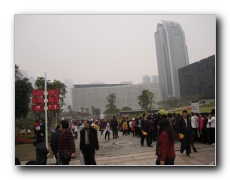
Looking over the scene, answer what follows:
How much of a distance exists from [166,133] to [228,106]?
219cm

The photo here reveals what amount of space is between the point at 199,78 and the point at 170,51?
1.00 meters

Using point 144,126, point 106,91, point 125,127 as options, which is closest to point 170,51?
point 144,126

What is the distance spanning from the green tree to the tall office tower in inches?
129

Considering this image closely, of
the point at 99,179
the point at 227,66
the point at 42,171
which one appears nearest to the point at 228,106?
the point at 227,66

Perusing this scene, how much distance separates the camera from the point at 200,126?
7020 mm

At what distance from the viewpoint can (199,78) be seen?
5629 mm

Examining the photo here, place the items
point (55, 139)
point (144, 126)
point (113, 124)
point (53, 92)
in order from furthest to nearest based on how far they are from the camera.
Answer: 1. point (113, 124)
2. point (144, 126)
3. point (53, 92)
4. point (55, 139)

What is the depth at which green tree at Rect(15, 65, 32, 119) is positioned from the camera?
17.1ft

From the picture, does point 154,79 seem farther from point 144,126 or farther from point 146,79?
point 144,126

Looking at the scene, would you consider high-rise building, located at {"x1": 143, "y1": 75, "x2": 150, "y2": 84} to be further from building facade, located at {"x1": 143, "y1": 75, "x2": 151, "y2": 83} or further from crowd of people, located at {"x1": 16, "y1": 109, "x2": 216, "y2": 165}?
crowd of people, located at {"x1": 16, "y1": 109, "x2": 216, "y2": 165}

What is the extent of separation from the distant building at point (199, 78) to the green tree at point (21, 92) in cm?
385

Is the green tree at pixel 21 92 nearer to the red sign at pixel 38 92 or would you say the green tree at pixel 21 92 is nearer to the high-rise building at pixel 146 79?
the red sign at pixel 38 92

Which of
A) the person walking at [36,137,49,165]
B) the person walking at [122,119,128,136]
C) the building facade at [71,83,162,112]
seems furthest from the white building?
the person walking at [122,119,128,136]

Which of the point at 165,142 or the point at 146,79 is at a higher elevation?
the point at 146,79
